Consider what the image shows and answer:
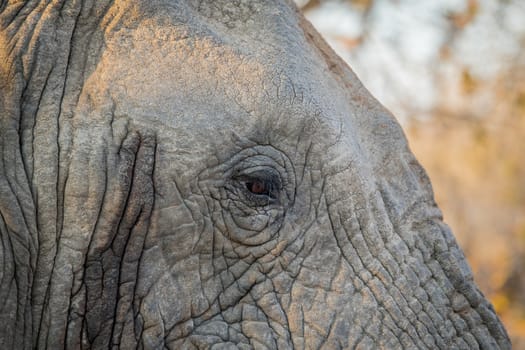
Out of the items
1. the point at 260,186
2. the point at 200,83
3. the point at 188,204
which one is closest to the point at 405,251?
the point at 260,186

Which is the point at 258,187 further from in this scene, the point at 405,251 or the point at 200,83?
the point at 405,251

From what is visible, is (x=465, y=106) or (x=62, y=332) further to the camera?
(x=465, y=106)

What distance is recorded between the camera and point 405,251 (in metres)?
2.58

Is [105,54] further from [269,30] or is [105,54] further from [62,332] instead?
[62,332]

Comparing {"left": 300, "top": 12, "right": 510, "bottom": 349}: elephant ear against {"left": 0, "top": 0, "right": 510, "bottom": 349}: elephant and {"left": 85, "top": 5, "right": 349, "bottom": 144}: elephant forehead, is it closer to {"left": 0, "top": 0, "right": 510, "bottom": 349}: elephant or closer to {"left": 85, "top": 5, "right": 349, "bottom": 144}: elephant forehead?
{"left": 0, "top": 0, "right": 510, "bottom": 349}: elephant

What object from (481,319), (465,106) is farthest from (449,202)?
(481,319)

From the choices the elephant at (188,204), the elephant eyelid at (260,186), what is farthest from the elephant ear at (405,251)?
the elephant eyelid at (260,186)

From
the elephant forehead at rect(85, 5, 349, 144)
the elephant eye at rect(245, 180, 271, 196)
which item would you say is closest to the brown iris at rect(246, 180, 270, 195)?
the elephant eye at rect(245, 180, 271, 196)

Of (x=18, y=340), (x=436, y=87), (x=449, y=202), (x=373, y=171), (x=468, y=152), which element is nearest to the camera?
(x=18, y=340)

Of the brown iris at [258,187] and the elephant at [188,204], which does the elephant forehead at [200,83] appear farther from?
the brown iris at [258,187]

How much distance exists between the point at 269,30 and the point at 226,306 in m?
0.76

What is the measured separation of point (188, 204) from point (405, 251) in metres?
0.60

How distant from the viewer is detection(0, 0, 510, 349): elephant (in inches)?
95.4

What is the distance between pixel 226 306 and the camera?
8.22 feet
